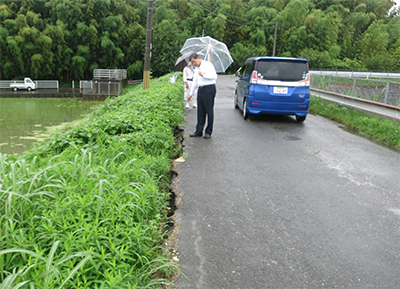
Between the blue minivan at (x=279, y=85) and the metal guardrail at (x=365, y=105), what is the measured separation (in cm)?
215

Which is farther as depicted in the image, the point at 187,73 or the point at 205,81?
the point at 187,73

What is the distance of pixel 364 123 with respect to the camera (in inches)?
372

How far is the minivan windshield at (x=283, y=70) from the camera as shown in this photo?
363 inches

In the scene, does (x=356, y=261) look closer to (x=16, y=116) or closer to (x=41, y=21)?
(x=16, y=116)

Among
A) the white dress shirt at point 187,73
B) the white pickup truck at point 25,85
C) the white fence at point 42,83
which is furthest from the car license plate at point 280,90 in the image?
the white fence at point 42,83

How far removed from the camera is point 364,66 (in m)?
61.7

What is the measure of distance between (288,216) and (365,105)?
7.93 meters

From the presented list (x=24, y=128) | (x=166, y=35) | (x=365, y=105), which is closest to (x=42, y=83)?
(x=166, y=35)

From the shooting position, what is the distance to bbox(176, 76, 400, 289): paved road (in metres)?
2.95

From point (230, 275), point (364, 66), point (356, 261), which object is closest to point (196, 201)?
point (230, 275)

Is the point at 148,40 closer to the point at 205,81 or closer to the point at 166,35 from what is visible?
the point at 205,81

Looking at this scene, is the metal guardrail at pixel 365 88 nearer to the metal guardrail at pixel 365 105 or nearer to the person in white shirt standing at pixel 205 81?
the metal guardrail at pixel 365 105

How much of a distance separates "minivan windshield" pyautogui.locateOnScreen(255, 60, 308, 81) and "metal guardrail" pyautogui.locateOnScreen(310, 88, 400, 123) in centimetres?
239

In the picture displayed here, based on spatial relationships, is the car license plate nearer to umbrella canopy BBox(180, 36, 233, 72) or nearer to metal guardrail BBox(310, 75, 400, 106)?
umbrella canopy BBox(180, 36, 233, 72)
